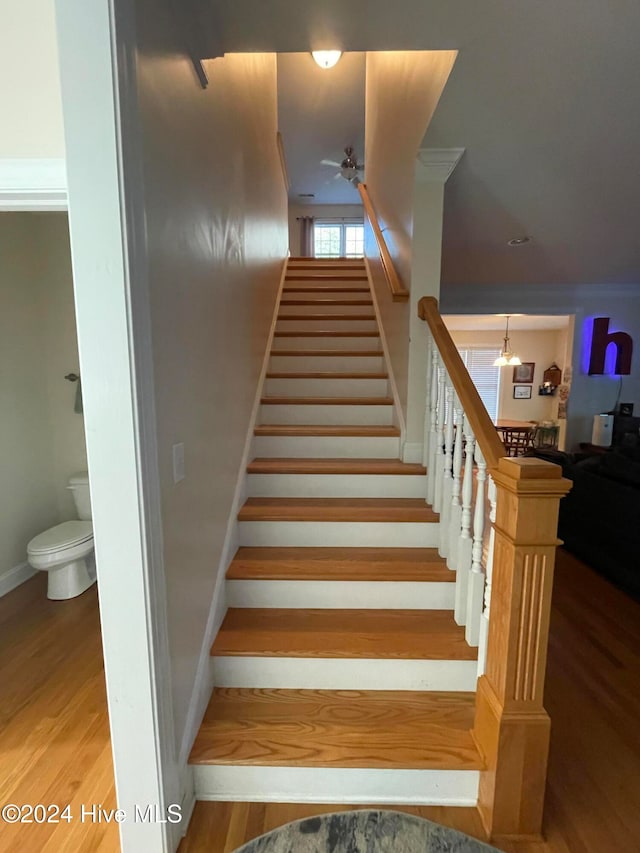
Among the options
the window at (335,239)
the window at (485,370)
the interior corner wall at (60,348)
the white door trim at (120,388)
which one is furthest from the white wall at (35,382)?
the window at (485,370)

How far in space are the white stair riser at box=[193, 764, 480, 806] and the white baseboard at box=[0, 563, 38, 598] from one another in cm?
201

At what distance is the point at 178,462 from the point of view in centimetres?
121

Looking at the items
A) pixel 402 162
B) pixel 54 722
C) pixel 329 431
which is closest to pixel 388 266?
pixel 402 162

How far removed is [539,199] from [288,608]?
9.46 feet

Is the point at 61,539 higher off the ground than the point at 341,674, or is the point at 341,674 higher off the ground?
the point at 61,539

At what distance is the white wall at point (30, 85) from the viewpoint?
1.11 meters

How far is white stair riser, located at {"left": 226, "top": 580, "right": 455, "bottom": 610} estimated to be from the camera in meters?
1.73

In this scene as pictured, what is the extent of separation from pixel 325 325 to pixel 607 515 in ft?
8.10

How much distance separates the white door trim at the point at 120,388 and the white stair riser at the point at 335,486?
1.12 meters

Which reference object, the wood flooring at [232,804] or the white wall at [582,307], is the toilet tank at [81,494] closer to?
the wood flooring at [232,804]

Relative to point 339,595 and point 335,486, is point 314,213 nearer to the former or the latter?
point 335,486

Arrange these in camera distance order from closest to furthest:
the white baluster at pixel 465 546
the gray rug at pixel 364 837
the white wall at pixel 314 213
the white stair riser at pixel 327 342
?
1. the gray rug at pixel 364 837
2. the white baluster at pixel 465 546
3. the white stair riser at pixel 327 342
4. the white wall at pixel 314 213

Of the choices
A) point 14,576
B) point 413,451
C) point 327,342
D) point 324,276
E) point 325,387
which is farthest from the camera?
point 324,276

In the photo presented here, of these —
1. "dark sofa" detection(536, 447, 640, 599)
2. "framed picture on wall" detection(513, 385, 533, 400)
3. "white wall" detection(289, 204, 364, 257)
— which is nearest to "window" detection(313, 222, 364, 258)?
"white wall" detection(289, 204, 364, 257)
